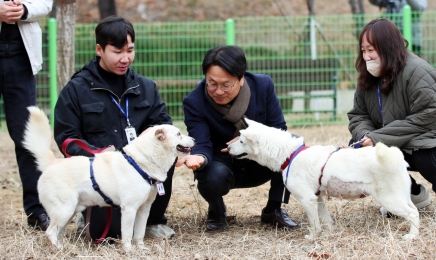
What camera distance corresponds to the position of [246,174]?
460 cm

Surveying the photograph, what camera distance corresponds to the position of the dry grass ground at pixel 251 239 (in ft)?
11.8

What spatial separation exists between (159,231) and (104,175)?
2.50ft

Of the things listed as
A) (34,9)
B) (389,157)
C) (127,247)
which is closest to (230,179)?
(127,247)

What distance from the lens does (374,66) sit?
4.26 metres

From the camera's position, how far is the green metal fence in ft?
33.4

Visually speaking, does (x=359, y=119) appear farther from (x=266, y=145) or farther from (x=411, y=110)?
(x=266, y=145)

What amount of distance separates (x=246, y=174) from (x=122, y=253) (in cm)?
123

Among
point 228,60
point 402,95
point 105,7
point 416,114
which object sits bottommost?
point 416,114

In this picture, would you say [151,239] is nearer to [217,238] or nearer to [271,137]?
[217,238]

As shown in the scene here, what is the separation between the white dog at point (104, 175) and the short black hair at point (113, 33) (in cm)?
67

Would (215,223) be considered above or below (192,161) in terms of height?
below

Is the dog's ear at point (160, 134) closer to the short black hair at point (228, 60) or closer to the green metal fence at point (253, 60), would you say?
the short black hair at point (228, 60)

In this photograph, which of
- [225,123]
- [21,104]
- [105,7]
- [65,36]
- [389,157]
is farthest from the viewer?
[105,7]

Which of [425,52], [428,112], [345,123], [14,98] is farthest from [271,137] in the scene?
[425,52]
